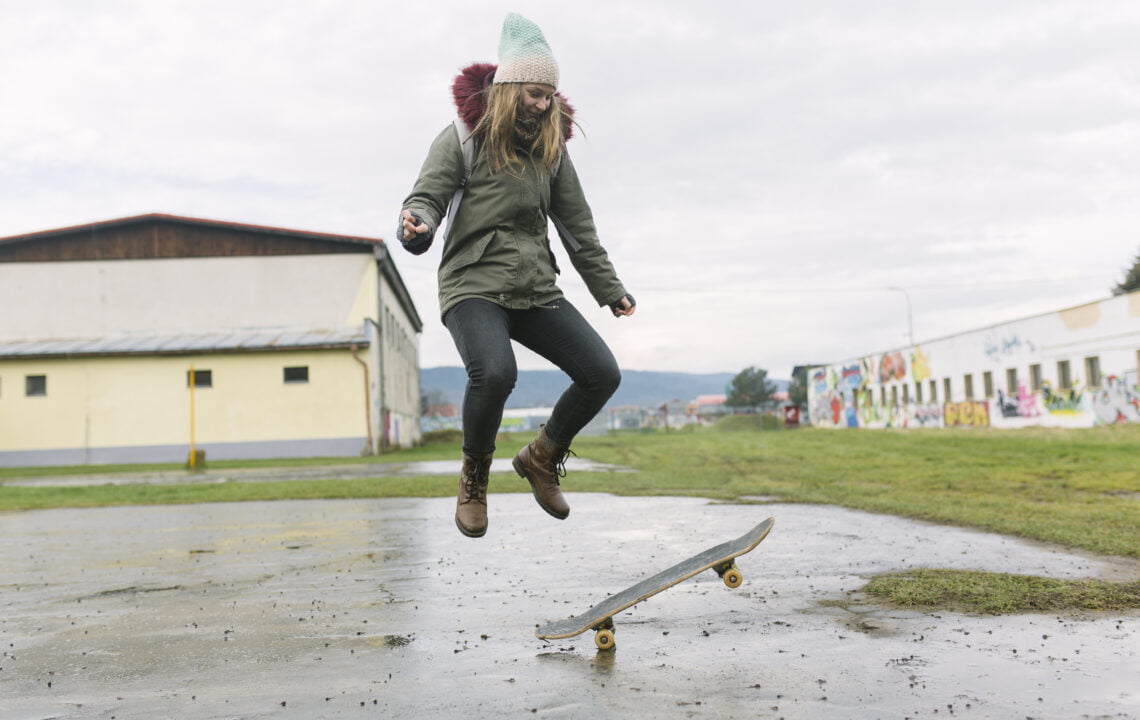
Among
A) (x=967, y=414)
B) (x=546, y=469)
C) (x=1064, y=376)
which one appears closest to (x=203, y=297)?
(x=546, y=469)

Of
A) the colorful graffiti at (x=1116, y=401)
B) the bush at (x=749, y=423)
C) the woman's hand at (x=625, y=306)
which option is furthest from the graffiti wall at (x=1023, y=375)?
the woman's hand at (x=625, y=306)

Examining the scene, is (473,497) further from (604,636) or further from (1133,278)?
(1133,278)

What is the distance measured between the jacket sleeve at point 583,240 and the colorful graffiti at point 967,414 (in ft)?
152

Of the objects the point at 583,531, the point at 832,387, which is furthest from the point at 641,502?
the point at 832,387

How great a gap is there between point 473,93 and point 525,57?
0.31 m

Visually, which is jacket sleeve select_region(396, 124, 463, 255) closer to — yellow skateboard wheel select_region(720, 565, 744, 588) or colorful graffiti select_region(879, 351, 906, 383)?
yellow skateboard wheel select_region(720, 565, 744, 588)

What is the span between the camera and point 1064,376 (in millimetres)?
39000

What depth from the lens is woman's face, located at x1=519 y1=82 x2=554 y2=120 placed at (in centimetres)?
432

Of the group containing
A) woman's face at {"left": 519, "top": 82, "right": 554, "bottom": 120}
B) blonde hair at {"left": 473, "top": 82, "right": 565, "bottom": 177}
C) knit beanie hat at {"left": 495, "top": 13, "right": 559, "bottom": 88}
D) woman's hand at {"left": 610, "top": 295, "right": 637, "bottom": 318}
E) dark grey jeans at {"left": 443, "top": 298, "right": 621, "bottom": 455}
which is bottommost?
dark grey jeans at {"left": 443, "top": 298, "right": 621, "bottom": 455}

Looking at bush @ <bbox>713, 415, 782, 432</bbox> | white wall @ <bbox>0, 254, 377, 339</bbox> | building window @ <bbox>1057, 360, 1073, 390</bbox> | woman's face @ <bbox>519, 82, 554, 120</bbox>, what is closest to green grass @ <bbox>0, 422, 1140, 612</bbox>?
woman's face @ <bbox>519, 82, 554, 120</bbox>

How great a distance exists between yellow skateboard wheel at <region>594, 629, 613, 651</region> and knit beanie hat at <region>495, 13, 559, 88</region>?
8.05 ft

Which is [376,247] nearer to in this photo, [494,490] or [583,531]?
[494,490]

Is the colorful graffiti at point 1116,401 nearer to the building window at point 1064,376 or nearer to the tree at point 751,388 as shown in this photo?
the building window at point 1064,376

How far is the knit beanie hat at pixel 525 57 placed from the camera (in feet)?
14.1
